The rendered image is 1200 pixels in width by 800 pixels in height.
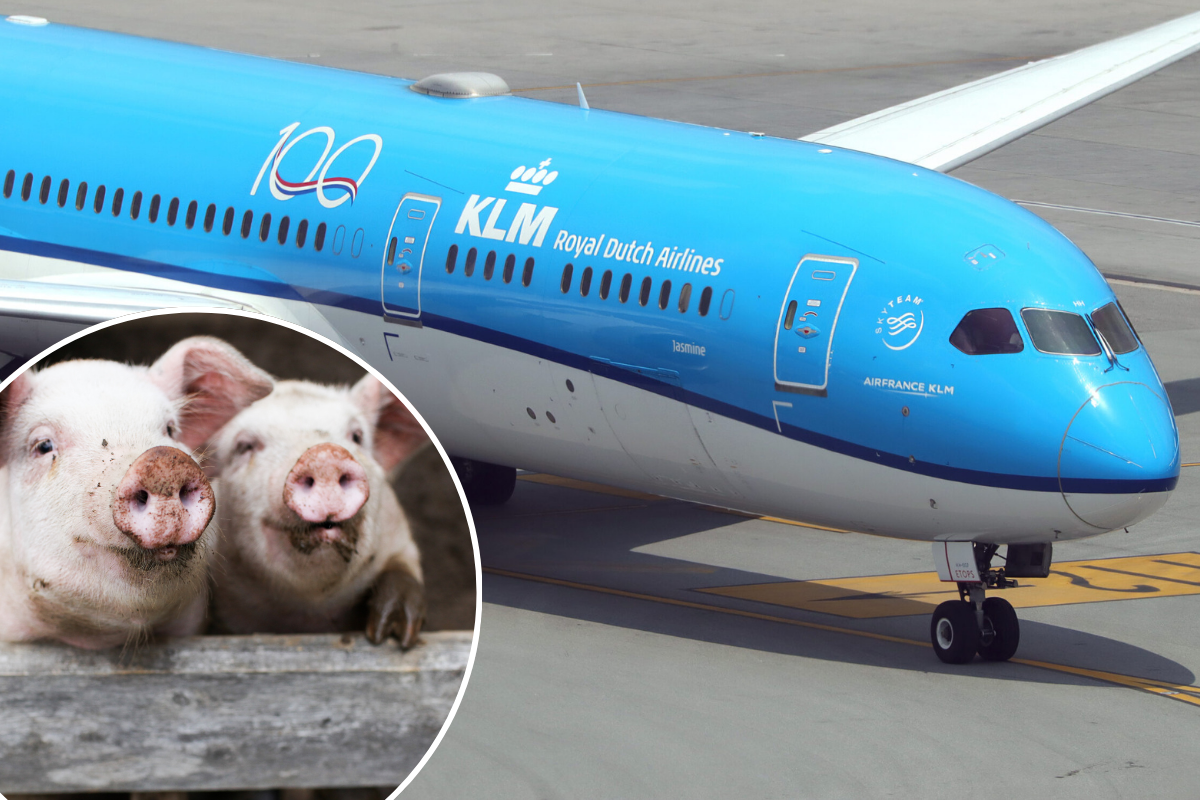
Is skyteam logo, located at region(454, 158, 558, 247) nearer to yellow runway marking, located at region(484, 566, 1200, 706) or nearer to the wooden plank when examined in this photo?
yellow runway marking, located at region(484, 566, 1200, 706)

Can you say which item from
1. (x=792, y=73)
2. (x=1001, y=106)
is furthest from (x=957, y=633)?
(x=792, y=73)

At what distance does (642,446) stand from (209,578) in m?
12.0

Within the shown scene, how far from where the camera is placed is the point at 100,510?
3537 millimetres

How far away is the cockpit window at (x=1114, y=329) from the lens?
47.4 ft

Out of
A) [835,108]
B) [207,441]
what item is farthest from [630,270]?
[835,108]

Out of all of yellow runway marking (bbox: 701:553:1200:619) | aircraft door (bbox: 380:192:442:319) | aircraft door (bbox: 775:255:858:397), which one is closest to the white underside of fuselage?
aircraft door (bbox: 380:192:442:319)

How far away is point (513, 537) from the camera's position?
19.5 m

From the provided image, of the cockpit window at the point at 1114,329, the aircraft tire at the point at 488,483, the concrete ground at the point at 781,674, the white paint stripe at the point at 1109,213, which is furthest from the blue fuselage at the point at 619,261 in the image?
the white paint stripe at the point at 1109,213

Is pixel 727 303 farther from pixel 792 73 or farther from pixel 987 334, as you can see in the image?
pixel 792 73

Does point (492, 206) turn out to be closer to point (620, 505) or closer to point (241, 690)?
point (620, 505)

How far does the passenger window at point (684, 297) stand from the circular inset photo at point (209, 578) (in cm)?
1118

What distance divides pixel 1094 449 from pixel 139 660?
1128 centimetres

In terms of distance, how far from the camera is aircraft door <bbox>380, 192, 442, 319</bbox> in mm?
16438

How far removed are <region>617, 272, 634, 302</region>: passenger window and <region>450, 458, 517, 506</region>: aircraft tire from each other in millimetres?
5305
